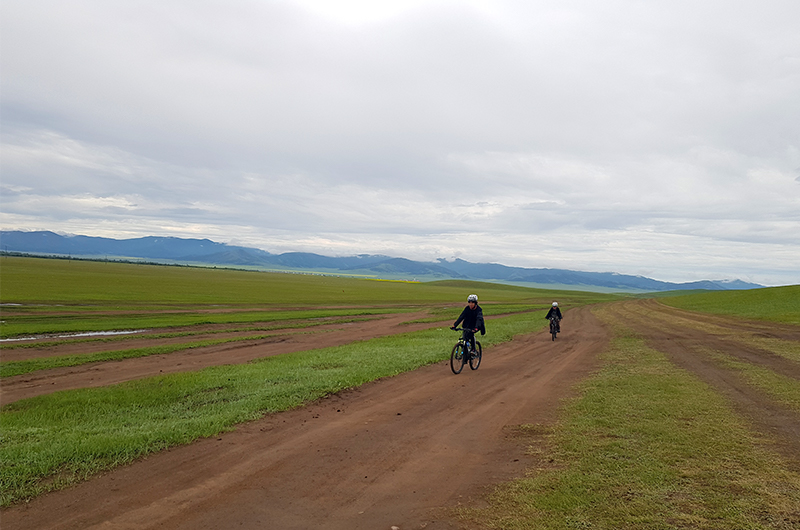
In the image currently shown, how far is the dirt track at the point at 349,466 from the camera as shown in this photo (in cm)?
617

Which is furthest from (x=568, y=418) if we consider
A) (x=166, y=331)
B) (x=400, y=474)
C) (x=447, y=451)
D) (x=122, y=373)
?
(x=166, y=331)

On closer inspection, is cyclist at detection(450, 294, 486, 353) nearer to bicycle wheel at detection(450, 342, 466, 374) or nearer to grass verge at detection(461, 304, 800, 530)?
bicycle wheel at detection(450, 342, 466, 374)

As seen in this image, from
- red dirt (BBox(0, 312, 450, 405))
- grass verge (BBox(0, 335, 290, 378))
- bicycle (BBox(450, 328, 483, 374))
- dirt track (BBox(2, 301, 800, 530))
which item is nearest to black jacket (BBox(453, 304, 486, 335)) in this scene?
bicycle (BBox(450, 328, 483, 374))

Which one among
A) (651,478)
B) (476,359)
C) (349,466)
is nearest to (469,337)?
(476,359)

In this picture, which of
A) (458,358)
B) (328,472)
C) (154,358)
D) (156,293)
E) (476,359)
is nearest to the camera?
(328,472)

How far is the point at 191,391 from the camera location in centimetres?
1355

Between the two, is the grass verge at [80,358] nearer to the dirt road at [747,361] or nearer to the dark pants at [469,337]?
the dark pants at [469,337]

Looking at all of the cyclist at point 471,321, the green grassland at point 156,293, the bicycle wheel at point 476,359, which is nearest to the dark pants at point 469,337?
the cyclist at point 471,321

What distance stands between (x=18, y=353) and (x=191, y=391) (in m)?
12.4

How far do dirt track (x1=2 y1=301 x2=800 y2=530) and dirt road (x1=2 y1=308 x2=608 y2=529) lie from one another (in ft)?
0.07

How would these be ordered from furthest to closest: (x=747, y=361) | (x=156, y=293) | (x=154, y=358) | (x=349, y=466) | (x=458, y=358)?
(x=156, y=293) < (x=154, y=358) < (x=747, y=361) < (x=458, y=358) < (x=349, y=466)

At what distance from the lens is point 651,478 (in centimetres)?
706

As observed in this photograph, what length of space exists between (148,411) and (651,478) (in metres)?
10.9

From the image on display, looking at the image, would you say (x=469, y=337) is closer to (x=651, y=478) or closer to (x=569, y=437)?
(x=569, y=437)
